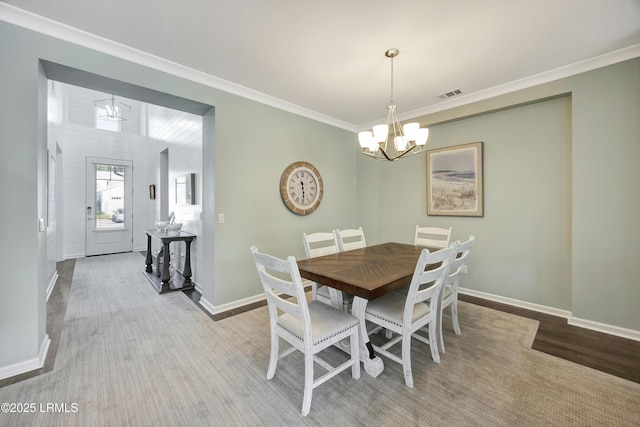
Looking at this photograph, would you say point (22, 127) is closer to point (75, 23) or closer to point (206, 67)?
point (75, 23)

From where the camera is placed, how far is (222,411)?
5.24 ft

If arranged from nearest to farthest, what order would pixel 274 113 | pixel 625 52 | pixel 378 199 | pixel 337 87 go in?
pixel 625 52 < pixel 337 87 < pixel 274 113 < pixel 378 199

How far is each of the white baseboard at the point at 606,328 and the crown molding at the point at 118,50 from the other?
4.27m

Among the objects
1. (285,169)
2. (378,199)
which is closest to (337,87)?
(285,169)

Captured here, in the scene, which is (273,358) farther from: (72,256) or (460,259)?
(72,256)

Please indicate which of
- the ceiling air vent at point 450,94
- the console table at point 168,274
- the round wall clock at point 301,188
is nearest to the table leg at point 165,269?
the console table at point 168,274

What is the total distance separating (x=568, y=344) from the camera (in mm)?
2316

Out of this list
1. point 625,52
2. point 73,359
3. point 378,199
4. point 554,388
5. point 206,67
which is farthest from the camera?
point 378,199

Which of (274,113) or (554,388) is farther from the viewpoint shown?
(274,113)

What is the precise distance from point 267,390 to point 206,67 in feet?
10.0

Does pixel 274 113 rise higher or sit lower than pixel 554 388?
higher

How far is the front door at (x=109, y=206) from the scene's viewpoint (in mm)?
6172

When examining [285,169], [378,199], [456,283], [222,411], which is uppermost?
[285,169]

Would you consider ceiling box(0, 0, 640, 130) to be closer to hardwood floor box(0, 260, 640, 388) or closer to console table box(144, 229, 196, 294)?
console table box(144, 229, 196, 294)
